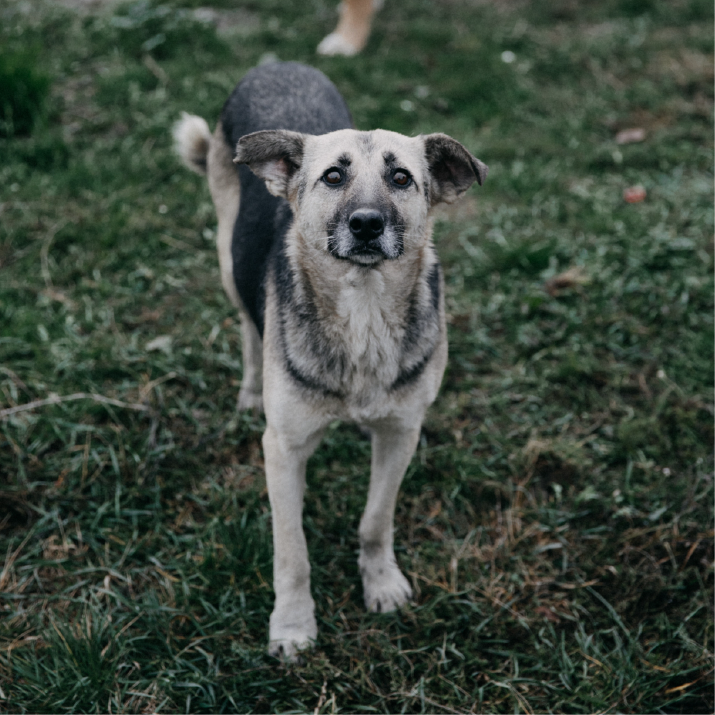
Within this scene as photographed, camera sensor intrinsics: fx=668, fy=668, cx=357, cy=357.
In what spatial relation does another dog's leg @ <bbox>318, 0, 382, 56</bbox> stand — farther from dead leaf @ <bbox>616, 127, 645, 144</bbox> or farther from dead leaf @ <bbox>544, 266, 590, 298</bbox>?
dead leaf @ <bbox>544, 266, 590, 298</bbox>

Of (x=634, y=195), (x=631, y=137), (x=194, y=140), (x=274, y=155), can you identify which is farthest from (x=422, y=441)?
(x=631, y=137)

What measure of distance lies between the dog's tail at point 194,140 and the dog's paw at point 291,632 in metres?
2.76

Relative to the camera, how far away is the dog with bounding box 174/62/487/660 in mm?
2666

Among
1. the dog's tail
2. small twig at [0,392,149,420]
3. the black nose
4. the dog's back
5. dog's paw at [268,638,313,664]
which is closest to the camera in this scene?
the black nose

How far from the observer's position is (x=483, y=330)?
14.5ft

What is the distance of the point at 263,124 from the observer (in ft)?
11.5

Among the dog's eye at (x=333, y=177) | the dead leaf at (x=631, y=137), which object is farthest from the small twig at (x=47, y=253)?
the dead leaf at (x=631, y=137)

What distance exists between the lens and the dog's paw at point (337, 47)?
7.08 meters

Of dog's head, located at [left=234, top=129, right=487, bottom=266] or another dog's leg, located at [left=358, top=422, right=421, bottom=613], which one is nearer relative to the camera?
dog's head, located at [left=234, top=129, right=487, bottom=266]

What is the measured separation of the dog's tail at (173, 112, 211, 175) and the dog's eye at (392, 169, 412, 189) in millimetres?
1865

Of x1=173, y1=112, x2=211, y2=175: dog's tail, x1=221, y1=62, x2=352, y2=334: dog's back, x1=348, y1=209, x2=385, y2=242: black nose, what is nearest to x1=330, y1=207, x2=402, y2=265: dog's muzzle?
x1=348, y1=209, x2=385, y2=242: black nose

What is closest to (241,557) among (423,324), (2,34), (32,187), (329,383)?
(329,383)

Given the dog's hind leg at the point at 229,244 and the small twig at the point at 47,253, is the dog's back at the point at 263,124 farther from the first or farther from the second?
the small twig at the point at 47,253

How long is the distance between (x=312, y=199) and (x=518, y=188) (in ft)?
10.8
